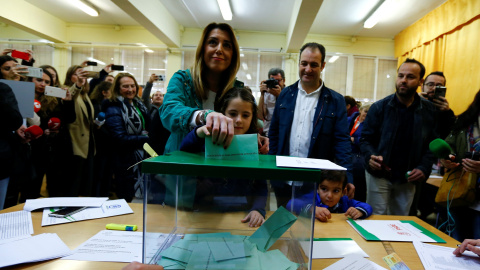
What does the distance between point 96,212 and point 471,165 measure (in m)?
2.03

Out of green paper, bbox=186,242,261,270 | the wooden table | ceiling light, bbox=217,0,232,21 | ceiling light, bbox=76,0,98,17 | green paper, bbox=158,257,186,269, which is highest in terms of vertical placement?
ceiling light, bbox=76,0,98,17

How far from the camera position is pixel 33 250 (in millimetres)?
→ 773

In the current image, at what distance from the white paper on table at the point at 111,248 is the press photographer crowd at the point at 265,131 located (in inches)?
7.6

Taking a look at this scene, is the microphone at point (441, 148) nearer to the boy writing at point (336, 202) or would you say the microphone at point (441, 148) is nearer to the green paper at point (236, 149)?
the boy writing at point (336, 202)

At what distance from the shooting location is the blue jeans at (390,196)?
198 cm

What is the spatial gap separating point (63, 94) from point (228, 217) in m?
2.37

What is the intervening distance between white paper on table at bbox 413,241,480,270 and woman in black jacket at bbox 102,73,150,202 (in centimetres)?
212

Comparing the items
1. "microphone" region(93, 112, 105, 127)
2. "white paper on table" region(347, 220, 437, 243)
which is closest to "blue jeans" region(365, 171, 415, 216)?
"white paper on table" region(347, 220, 437, 243)

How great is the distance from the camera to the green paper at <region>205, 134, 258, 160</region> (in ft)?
2.23

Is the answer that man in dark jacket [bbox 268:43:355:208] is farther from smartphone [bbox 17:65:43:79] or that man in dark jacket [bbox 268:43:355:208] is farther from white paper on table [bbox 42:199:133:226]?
smartphone [bbox 17:65:43:79]

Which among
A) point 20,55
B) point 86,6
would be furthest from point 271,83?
point 86,6

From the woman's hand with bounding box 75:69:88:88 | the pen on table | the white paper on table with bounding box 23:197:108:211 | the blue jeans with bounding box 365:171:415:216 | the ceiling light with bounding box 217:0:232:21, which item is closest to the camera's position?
the pen on table

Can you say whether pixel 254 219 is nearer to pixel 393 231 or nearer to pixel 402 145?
pixel 393 231

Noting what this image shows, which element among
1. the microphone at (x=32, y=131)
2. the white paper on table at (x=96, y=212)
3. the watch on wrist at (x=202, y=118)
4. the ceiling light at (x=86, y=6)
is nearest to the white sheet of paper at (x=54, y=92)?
the microphone at (x=32, y=131)
